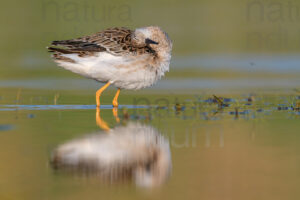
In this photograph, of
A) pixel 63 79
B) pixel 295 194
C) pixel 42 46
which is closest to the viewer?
pixel 295 194

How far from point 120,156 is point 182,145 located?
116 cm

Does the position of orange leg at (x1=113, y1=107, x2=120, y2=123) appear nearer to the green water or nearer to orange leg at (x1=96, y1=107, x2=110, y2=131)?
the green water

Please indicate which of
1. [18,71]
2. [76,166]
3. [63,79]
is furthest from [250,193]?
[18,71]

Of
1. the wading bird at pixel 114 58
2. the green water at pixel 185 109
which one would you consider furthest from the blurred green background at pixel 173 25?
the wading bird at pixel 114 58

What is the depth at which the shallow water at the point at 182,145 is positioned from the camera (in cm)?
732

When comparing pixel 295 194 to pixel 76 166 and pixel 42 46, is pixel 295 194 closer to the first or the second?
pixel 76 166

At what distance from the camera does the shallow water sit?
24.0 ft

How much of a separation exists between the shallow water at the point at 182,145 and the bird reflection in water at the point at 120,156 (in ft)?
0.31

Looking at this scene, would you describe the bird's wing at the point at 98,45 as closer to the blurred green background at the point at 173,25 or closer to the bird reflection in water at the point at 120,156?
the bird reflection in water at the point at 120,156

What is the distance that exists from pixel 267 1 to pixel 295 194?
26730mm

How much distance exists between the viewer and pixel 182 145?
30.8 ft

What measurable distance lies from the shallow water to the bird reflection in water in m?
0.10

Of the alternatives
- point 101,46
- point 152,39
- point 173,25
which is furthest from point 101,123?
point 173,25

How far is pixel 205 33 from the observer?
29062mm
